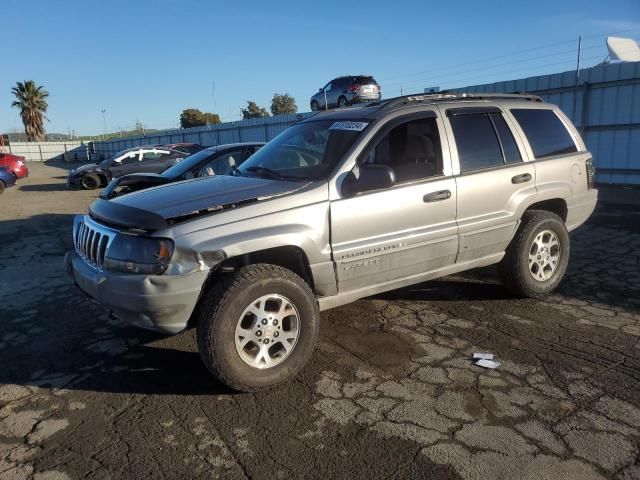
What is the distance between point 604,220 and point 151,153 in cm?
1501

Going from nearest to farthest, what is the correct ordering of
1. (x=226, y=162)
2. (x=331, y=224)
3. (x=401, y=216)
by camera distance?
(x=331, y=224) → (x=401, y=216) → (x=226, y=162)

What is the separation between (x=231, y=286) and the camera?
328cm

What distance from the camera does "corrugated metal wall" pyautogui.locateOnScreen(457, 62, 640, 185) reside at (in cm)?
1077

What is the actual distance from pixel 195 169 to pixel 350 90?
1511 cm

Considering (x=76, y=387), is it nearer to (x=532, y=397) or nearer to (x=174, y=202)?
(x=174, y=202)

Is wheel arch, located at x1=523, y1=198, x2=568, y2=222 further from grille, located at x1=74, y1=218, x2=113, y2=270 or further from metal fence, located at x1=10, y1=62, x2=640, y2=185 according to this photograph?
metal fence, located at x1=10, y1=62, x2=640, y2=185

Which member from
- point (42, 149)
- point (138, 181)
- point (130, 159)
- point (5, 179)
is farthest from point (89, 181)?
point (42, 149)

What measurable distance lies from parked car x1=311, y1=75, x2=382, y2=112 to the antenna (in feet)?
32.6

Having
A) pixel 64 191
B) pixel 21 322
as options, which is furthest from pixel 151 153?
pixel 21 322

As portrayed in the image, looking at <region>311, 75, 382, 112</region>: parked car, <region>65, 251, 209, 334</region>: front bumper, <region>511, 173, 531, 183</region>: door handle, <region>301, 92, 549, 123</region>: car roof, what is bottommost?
<region>65, 251, 209, 334</region>: front bumper

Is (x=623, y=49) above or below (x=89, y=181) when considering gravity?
above

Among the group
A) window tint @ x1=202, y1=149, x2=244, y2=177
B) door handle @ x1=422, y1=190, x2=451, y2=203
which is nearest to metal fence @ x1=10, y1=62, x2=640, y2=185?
window tint @ x1=202, y1=149, x2=244, y2=177

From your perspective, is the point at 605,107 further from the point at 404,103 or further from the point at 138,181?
the point at 138,181

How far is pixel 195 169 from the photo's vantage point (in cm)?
816
